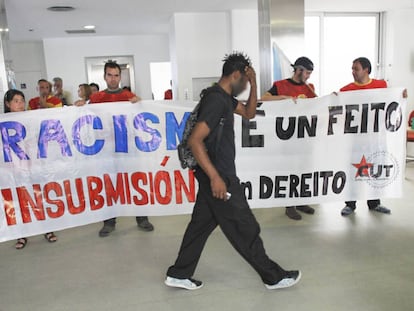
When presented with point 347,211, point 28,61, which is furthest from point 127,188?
point 28,61

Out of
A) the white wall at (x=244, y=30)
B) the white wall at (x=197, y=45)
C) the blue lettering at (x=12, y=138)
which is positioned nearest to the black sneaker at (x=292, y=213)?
the blue lettering at (x=12, y=138)

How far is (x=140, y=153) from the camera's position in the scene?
11.2ft

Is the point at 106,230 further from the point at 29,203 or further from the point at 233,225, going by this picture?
the point at 233,225

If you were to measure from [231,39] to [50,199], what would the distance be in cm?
519

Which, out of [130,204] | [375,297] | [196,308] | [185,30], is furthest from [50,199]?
[185,30]

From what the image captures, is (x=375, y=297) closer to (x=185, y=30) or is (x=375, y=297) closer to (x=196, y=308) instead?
(x=196, y=308)

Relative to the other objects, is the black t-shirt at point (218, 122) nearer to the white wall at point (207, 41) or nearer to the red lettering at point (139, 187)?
the red lettering at point (139, 187)

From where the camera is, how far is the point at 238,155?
138 inches

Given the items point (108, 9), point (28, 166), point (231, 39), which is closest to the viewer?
point (28, 166)

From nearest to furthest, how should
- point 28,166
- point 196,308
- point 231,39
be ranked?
1. point 196,308
2. point 28,166
3. point 231,39

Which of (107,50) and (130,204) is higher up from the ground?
(107,50)

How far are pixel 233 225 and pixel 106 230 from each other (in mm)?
1760

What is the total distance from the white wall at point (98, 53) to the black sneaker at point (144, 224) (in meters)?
7.07

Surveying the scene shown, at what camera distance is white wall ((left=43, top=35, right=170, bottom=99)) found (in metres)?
9.81
